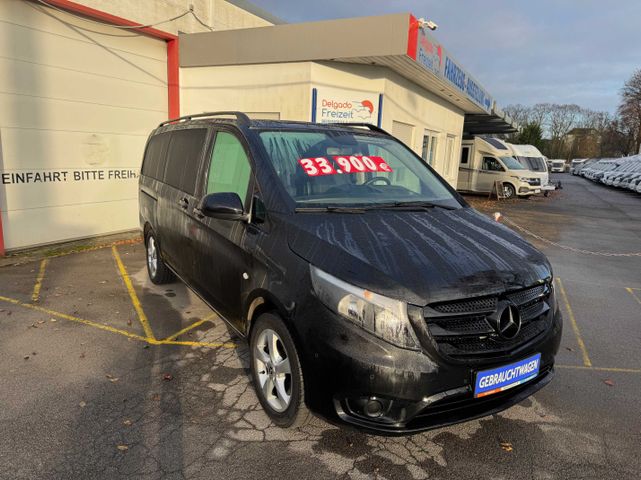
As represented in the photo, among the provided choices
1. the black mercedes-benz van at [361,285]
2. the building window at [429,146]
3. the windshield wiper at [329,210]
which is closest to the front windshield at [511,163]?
the building window at [429,146]

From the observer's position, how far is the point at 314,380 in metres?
2.54

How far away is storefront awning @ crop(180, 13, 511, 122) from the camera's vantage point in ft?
28.4

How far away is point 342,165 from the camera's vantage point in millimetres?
3650

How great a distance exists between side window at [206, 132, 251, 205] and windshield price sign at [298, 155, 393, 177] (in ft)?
1.45

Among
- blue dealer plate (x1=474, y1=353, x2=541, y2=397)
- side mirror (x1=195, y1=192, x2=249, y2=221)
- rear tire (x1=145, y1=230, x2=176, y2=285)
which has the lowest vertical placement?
rear tire (x1=145, y1=230, x2=176, y2=285)

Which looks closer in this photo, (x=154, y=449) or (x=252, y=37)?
(x=154, y=449)

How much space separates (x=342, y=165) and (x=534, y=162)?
25375 millimetres

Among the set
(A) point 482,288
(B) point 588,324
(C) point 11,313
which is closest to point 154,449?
(A) point 482,288

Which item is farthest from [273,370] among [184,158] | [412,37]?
[412,37]

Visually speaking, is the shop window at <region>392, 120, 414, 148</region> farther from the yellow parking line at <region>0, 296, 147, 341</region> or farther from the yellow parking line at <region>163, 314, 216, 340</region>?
the yellow parking line at <region>0, 296, 147, 341</region>

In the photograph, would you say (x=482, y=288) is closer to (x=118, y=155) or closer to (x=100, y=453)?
(x=100, y=453)

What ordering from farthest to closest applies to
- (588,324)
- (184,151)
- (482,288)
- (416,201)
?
(588,324), (184,151), (416,201), (482,288)

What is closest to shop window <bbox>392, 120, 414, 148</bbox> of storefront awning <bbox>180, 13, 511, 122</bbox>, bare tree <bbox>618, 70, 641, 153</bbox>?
storefront awning <bbox>180, 13, 511, 122</bbox>

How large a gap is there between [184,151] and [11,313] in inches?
101
